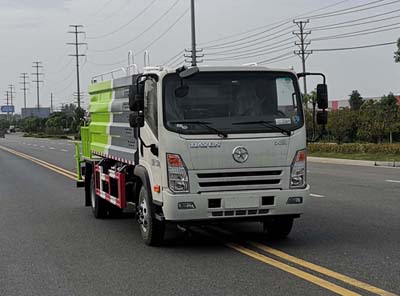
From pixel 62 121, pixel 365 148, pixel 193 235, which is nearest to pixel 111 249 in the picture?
pixel 193 235

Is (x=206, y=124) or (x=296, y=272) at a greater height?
(x=206, y=124)

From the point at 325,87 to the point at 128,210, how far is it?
5775 millimetres

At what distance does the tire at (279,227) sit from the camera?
9.50 meters

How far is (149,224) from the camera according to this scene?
9266 mm

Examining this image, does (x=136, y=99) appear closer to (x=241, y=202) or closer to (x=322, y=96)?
(x=241, y=202)

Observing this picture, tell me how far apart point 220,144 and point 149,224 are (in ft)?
5.11

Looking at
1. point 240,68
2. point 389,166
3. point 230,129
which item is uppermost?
point 240,68

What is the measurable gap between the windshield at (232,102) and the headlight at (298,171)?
1.21 feet

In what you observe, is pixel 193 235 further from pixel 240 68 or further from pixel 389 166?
pixel 389 166

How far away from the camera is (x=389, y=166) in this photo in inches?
1049

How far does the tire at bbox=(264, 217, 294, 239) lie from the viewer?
9.50m

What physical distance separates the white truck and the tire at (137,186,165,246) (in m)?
0.01

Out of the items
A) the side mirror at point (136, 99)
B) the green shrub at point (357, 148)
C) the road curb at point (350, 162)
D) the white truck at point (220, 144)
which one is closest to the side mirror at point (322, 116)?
the white truck at point (220, 144)

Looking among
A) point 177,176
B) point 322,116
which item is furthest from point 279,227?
point 177,176
